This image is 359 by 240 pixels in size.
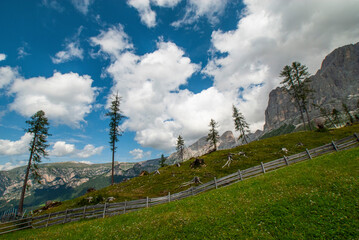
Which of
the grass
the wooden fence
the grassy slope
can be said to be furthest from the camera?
the grass

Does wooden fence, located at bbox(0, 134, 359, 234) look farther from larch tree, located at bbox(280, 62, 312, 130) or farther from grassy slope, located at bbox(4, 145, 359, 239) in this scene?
larch tree, located at bbox(280, 62, 312, 130)

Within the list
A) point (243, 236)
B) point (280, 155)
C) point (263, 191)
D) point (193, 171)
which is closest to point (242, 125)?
point (280, 155)

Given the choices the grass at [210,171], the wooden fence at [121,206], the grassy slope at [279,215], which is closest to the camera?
the grassy slope at [279,215]

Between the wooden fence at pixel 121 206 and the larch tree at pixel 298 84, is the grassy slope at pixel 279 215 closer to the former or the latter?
the wooden fence at pixel 121 206

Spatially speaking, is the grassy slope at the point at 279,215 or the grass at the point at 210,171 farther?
the grass at the point at 210,171

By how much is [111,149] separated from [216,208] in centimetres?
4385

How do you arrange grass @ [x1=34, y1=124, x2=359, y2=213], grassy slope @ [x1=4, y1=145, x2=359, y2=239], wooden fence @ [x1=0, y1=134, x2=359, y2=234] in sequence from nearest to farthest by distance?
grassy slope @ [x1=4, y1=145, x2=359, y2=239] → wooden fence @ [x1=0, y1=134, x2=359, y2=234] → grass @ [x1=34, y1=124, x2=359, y2=213]

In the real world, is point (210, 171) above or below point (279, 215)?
above

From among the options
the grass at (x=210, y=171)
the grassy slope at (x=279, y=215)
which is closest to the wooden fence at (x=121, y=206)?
the grassy slope at (x=279, y=215)

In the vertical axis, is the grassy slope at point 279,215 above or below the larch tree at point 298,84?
below

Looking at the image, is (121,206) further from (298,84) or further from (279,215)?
(298,84)

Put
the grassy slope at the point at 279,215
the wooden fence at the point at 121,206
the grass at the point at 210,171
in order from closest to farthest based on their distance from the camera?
the grassy slope at the point at 279,215
the wooden fence at the point at 121,206
the grass at the point at 210,171

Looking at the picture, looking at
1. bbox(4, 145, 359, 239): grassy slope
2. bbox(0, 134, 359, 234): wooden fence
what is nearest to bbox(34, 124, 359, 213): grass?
bbox(0, 134, 359, 234): wooden fence

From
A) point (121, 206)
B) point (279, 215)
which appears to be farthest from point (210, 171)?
point (279, 215)
